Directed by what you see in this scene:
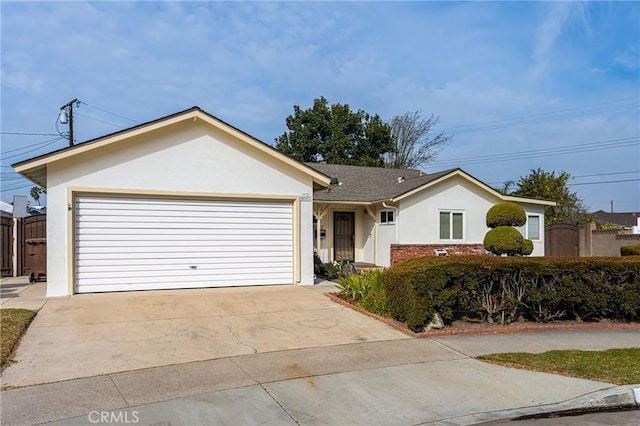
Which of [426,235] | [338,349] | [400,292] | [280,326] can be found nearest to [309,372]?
[338,349]

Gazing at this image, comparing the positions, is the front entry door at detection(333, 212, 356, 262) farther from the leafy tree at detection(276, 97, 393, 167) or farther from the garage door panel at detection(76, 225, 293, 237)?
the leafy tree at detection(276, 97, 393, 167)

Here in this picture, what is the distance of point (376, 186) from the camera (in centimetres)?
2144

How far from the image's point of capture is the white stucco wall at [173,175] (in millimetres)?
10812

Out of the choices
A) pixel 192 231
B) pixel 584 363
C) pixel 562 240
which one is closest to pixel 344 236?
pixel 192 231

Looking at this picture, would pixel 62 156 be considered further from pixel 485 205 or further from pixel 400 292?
pixel 485 205

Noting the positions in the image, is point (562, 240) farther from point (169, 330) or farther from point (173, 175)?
point (169, 330)

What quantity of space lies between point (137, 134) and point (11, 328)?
525 centimetres

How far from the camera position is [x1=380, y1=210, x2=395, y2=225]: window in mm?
18900

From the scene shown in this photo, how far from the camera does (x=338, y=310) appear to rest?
33.2ft

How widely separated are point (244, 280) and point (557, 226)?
1533cm

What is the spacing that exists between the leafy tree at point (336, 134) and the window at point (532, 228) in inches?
728

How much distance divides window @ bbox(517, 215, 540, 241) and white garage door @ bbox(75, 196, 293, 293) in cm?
1223

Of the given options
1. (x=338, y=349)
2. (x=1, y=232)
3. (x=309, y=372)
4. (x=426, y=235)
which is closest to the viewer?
(x=309, y=372)

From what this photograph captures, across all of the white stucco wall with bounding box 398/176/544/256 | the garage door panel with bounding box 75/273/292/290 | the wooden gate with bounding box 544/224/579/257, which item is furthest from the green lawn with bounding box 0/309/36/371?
Result: the wooden gate with bounding box 544/224/579/257
